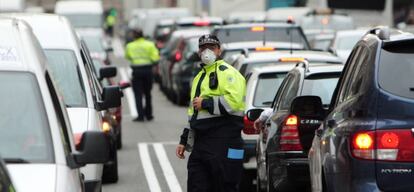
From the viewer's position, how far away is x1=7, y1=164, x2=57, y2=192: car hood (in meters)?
6.52

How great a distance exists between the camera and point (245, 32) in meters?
21.4

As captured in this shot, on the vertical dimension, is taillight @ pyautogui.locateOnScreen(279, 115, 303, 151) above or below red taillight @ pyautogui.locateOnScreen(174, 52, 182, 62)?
above

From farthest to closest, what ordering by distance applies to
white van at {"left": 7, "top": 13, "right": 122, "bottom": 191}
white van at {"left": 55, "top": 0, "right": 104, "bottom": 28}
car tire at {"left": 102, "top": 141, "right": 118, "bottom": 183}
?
white van at {"left": 55, "top": 0, "right": 104, "bottom": 28}
car tire at {"left": 102, "top": 141, "right": 118, "bottom": 183}
white van at {"left": 7, "top": 13, "right": 122, "bottom": 191}

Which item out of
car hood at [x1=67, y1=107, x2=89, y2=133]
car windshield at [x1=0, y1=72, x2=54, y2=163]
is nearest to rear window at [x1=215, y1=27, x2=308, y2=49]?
car hood at [x1=67, y1=107, x2=89, y2=133]

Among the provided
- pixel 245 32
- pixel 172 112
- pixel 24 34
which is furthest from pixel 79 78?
pixel 172 112

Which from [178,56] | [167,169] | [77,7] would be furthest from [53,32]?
[77,7]

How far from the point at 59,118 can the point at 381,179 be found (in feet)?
6.39

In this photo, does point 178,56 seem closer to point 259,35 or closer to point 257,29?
point 259,35

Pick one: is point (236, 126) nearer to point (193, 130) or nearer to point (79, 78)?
point (193, 130)

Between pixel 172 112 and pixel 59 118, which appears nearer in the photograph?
pixel 59 118

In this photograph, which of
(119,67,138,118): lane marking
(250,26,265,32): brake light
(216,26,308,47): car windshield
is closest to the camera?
(250,26,265,32): brake light

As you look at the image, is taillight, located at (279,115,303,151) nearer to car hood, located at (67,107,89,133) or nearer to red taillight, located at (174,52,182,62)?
car hood, located at (67,107,89,133)

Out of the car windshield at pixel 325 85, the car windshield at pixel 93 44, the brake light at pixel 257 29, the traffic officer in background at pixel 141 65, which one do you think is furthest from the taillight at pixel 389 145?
the car windshield at pixel 93 44

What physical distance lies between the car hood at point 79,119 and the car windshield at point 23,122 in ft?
10.4
